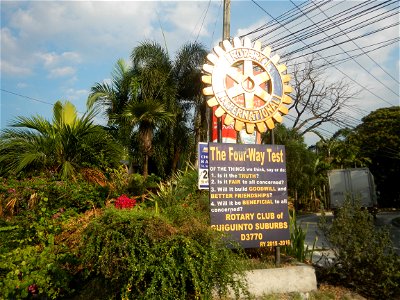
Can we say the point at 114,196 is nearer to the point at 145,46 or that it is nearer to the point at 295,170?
the point at 145,46

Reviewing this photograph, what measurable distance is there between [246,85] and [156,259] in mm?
3611

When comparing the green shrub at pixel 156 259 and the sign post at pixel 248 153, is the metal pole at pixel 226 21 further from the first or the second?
the green shrub at pixel 156 259

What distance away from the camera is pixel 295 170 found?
24.8 m

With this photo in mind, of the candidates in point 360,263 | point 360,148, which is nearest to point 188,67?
point 360,263

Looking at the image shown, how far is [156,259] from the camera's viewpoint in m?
3.84

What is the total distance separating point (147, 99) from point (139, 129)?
1094 mm

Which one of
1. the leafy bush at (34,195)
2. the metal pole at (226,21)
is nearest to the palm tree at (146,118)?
the metal pole at (226,21)

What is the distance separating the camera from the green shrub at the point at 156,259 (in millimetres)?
3756

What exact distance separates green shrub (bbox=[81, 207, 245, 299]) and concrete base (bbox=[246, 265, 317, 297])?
1015mm

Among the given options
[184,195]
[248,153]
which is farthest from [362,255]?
[184,195]

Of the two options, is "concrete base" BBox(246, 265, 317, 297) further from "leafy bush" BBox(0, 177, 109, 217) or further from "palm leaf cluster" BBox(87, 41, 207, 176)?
"palm leaf cluster" BBox(87, 41, 207, 176)

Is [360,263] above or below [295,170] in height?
below

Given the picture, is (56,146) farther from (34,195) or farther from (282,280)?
(282,280)

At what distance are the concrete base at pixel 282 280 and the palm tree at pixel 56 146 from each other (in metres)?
4.32
